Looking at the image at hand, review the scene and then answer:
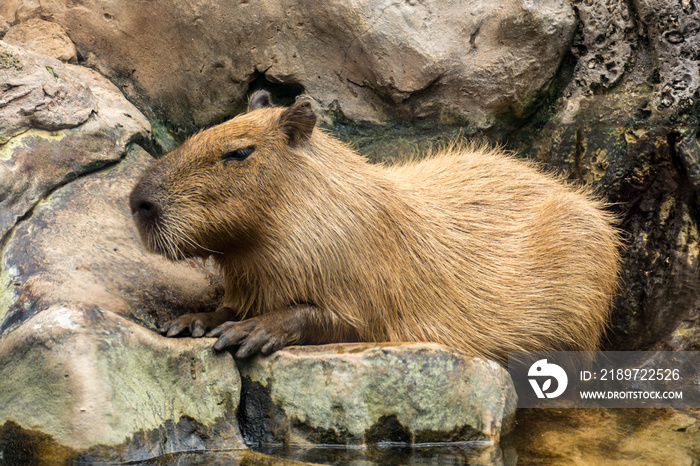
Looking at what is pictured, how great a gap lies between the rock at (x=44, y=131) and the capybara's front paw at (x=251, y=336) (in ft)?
5.14

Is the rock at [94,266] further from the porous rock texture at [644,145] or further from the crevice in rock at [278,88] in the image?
the porous rock texture at [644,145]

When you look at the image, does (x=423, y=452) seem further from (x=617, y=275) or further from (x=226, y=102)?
(x=226, y=102)

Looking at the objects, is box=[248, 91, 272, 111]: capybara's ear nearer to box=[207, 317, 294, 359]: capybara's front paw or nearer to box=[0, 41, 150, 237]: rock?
box=[0, 41, 150, 237]: rock

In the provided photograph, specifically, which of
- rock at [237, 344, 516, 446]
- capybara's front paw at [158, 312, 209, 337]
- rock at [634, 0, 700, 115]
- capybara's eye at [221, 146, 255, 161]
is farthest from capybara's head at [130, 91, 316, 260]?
rock at [634, 0, 700, 115]

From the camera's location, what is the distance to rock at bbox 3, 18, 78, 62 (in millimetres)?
5875

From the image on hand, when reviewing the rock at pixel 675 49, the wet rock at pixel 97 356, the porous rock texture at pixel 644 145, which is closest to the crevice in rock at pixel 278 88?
the wet rock at pixel 97 356

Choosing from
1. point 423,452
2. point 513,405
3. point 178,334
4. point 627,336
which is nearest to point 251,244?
point 178,334

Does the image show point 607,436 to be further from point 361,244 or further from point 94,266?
point 94,266

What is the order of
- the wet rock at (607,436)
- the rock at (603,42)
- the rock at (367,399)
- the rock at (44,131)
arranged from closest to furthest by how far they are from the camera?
the wet rock at (607,436) → the rock at (367,399) → the rock at (44,131) → the rock at (603,42)

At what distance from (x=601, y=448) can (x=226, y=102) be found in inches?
161

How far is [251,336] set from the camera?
3.86 meters

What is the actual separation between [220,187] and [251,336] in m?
0.86

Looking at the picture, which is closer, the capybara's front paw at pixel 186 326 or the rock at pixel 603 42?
the capybara's front paw at pixel 186 326

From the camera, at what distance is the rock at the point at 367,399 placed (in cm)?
378
